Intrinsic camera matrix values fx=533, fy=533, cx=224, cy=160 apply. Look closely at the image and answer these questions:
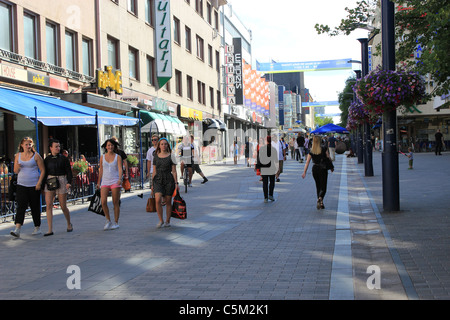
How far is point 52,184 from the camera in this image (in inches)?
364

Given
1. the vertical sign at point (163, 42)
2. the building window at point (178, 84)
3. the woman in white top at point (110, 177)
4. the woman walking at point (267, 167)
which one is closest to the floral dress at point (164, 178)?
the woman in white top at point (110, 177)

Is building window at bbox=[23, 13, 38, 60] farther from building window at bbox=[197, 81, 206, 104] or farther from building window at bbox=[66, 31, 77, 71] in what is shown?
building window at bbox=[197, 81, 206, 104]

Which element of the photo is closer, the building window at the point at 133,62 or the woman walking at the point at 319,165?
the woman walking at the point at 319,165

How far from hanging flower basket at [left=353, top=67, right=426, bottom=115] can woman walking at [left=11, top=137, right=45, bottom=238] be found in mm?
6084

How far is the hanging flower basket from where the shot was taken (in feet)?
32.0

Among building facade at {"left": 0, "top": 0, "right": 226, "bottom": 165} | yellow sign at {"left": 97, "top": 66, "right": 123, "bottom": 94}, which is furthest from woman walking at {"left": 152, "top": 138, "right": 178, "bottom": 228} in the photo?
yellow sign at {"left": 97, "top": 66, "right": 123, "bottom": 94}

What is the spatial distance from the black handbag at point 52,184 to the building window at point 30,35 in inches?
339

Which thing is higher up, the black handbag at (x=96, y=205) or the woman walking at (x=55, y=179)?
the woman walking at (x=55, y=179)

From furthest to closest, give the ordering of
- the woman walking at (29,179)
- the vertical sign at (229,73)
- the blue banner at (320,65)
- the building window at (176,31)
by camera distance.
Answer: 1. the blue banner at (320,65)
2. the vertical sign at (229,73)
3. the building window at (176,31)
4. the woman walking at (29,179)

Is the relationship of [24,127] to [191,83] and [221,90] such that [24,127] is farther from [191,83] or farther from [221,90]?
[221,90]

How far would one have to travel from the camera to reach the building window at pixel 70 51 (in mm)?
19156

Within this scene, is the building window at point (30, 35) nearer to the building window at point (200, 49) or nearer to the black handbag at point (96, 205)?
the black handbag at point (96, 205)

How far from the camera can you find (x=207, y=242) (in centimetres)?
802
